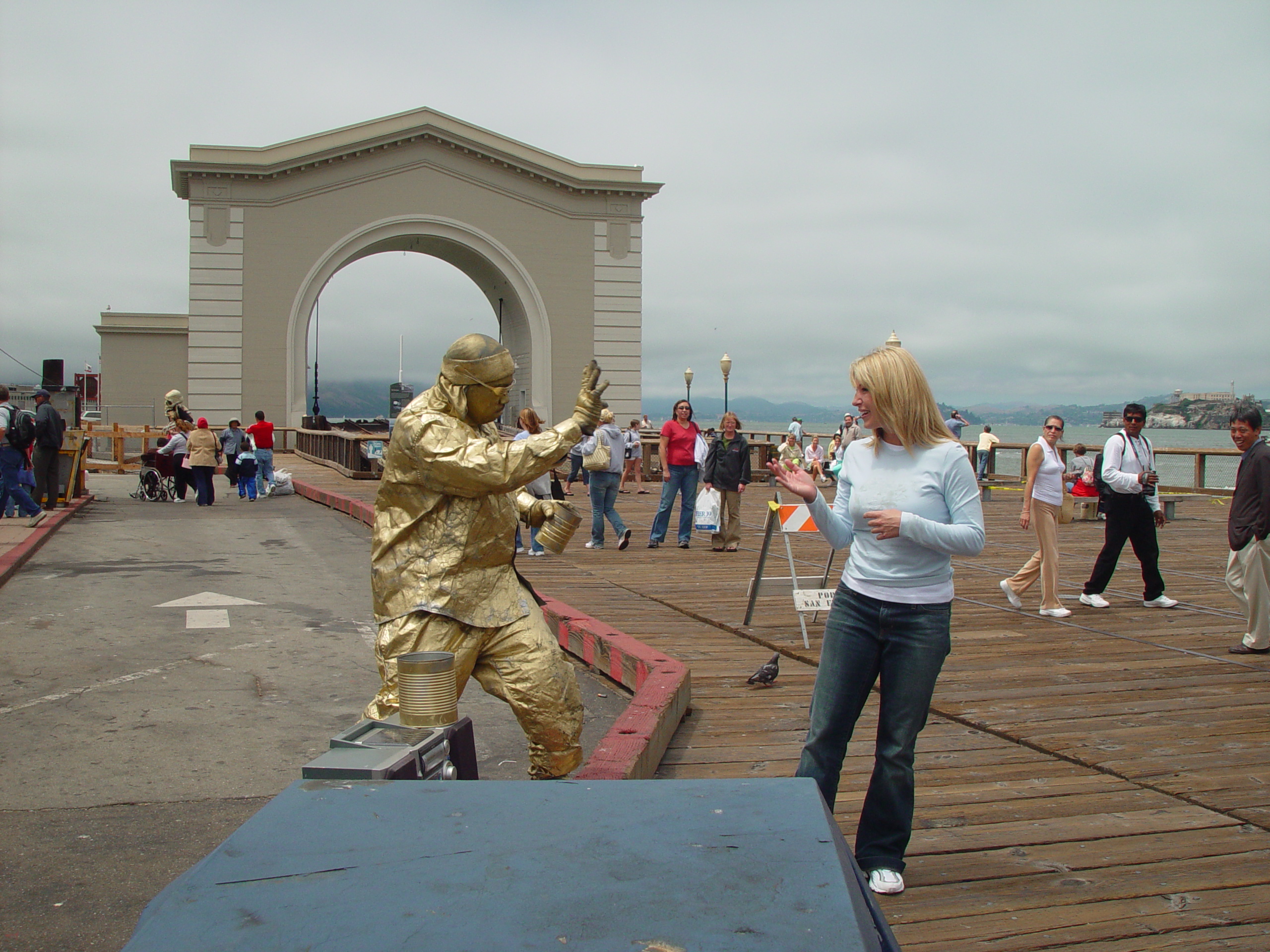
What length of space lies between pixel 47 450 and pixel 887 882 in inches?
655

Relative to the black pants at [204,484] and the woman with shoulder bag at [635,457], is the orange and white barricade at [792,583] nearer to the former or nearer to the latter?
the black pants at [204,484]

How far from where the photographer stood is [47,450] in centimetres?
1669

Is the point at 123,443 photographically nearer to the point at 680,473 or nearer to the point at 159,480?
the point at 159,480

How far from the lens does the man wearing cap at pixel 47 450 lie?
53.2ft

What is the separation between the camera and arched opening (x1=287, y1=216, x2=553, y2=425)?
33.5 m

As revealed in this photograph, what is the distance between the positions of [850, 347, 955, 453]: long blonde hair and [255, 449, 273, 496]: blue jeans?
64.1 ft

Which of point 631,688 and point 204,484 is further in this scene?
point 204,484

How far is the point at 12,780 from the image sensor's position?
5.04 meters

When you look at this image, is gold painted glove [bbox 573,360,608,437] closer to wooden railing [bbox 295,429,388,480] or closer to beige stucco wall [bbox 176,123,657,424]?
wooden railing [bbox 295,429,388,480]

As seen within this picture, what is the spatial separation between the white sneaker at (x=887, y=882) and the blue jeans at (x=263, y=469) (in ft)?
64.5

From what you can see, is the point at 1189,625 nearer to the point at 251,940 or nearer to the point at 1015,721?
the point at 1015,721

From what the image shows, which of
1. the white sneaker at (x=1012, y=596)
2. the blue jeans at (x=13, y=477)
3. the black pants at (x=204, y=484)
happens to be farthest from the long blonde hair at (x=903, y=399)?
the black pants at (x=204, y=484)

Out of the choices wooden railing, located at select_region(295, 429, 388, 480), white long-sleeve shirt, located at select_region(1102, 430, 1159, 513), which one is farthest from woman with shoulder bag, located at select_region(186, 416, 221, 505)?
white long-sleeve shirt, located at select_region(1102, 430, 1159, 513)

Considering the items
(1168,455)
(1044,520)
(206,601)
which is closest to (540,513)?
(1044,520)
